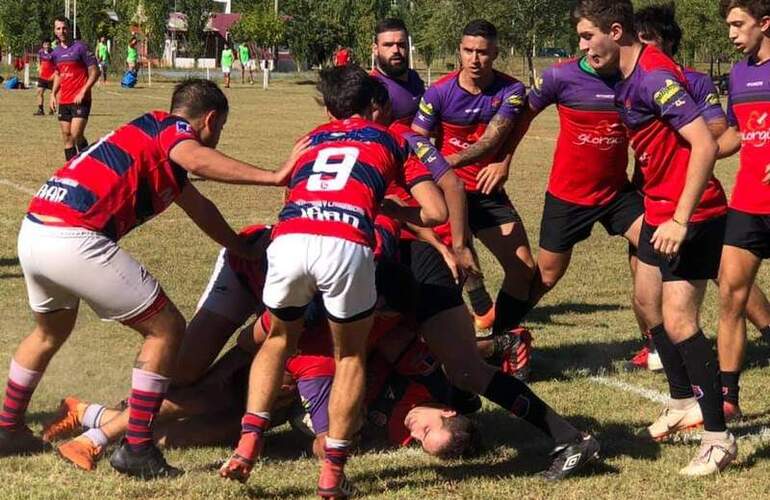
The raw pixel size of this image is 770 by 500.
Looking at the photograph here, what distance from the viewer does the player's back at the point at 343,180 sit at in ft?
14.7

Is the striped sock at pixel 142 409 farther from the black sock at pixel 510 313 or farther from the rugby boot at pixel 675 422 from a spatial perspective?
the black sock at pixel 510 313

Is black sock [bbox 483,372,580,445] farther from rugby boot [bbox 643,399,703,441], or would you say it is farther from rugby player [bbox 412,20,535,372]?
rugby player [bbox 412,20,535,372]

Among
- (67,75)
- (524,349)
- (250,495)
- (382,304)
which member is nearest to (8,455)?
(250,495)

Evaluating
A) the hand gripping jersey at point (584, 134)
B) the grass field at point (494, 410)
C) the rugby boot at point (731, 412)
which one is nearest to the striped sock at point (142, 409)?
the grass field at point (494, 410)

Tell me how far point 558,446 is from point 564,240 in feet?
7.53

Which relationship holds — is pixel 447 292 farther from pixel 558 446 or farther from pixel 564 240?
pixel 564 240

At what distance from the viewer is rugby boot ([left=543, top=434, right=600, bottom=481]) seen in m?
4.96

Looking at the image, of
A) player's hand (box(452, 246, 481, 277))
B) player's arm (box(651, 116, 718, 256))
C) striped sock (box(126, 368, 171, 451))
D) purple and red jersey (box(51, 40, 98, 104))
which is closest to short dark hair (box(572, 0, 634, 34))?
player's arm (box(651, 116, 718, 256))

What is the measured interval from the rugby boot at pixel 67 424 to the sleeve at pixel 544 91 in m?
3.19

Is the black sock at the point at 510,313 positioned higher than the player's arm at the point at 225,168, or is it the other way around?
the player's arm at the point at 225,168

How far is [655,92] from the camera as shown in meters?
5.07

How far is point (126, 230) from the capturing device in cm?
503

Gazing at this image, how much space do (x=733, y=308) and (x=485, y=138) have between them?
6.24ft

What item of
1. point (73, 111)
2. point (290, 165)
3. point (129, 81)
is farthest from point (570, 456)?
point (129, 81)
